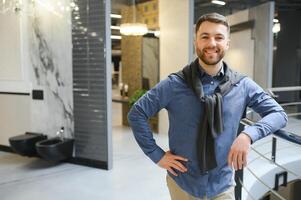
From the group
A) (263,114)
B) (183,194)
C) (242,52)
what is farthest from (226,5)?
(183,194)

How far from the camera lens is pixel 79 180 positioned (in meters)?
3.74

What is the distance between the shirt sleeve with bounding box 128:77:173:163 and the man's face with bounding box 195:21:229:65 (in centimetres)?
21

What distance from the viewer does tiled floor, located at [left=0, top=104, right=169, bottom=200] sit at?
10.9ft

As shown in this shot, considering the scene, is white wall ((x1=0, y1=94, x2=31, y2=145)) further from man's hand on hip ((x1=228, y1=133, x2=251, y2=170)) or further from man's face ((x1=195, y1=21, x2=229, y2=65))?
man's hand on hip ((x1=228, y1=133, x2=251, y2=170))

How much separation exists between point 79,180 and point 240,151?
2760 millimetres

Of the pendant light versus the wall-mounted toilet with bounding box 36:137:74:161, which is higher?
the pendant light

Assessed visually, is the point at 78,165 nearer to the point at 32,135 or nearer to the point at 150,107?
the point at 32,135

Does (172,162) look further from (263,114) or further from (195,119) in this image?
(263,114)

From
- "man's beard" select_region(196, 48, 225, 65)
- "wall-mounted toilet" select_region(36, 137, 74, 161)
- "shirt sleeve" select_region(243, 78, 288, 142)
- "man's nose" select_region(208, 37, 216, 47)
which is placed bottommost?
"wall-mounted toilet" select_region(36, 137, 74, 161)

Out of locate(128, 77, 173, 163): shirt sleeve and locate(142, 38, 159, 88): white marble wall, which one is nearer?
locate(128, 77, 173, 163): shirt sleeve

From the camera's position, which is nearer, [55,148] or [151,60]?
[55,148]

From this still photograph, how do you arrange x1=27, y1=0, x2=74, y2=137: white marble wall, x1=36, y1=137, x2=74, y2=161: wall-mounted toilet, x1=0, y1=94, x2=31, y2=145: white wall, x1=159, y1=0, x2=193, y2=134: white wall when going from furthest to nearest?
1. x1=159, y1=0, x2=193, y2=134: white wall
2. x1=0, y1=94, x2=31, y2=145: white wall
3. x1=27, y1=0, x2=74, y2=137: white marble wall
4. x1=36, y1=137, x2=74, y2=161: wall-mounted toilet

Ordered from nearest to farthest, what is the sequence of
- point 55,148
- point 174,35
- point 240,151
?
point 240,151 → point 55,148 → point 174,35

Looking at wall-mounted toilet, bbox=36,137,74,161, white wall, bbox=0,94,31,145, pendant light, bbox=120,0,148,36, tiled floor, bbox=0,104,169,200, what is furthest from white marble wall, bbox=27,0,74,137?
pendant light, bbox=120,0,148,36
